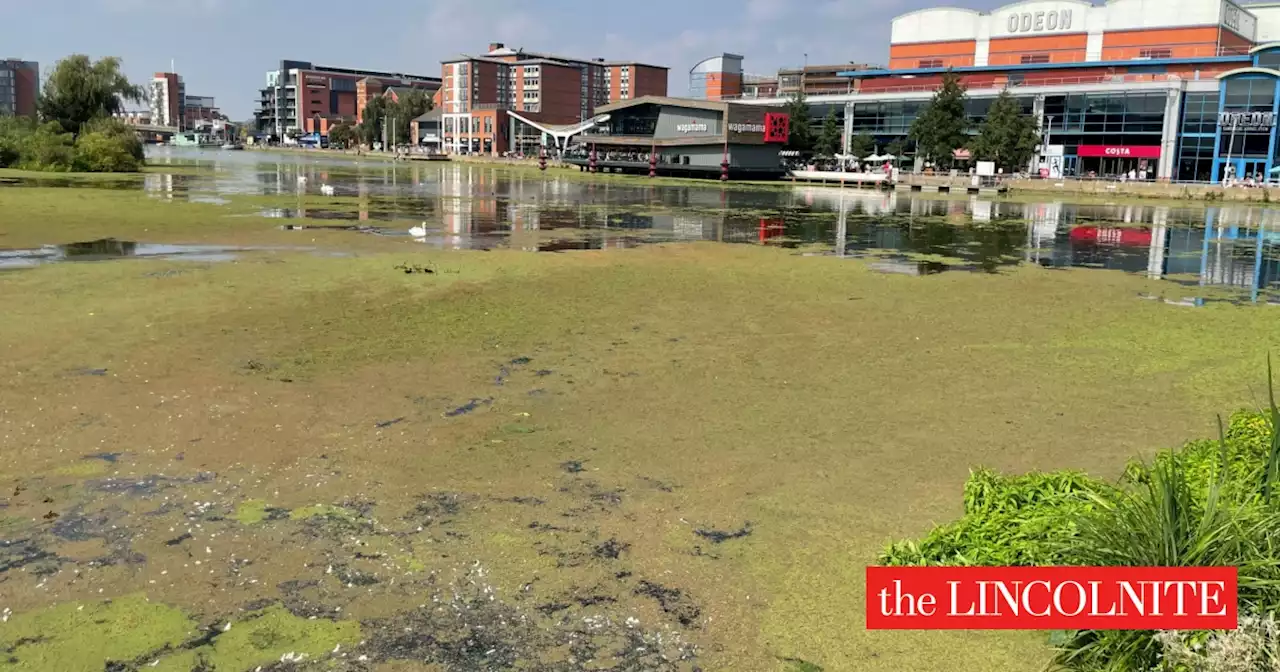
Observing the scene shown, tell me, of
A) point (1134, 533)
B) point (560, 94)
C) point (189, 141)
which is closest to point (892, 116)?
point (560, 94)

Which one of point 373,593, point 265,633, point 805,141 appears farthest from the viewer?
point 805,141

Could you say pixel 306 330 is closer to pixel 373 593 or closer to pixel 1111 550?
pixel 373 593

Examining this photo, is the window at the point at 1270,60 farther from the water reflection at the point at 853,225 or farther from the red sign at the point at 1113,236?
the red sign at the point at 1113,236

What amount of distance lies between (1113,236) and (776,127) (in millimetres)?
49795

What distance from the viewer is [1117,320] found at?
12.3 m

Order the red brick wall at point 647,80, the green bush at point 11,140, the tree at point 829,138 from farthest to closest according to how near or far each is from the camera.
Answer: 1. the red brick wall at point 647,80
2. the tree at point 829,138
3. the green bush at point 11,140

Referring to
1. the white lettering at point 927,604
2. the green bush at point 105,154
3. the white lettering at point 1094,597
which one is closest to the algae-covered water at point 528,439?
the white lettering at point 927,604

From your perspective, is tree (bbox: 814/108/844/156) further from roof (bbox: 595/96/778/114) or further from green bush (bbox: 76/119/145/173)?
green bush (bbox: 76/119/145/173)

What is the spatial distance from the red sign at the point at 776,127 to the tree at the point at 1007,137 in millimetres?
15736

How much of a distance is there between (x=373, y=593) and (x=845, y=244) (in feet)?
65.1

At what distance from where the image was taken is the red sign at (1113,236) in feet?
83.9

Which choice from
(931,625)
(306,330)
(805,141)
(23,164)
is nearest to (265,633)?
(931,625)

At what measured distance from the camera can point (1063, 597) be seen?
3291 mm

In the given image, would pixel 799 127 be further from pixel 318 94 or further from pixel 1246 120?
pixel 318 94
